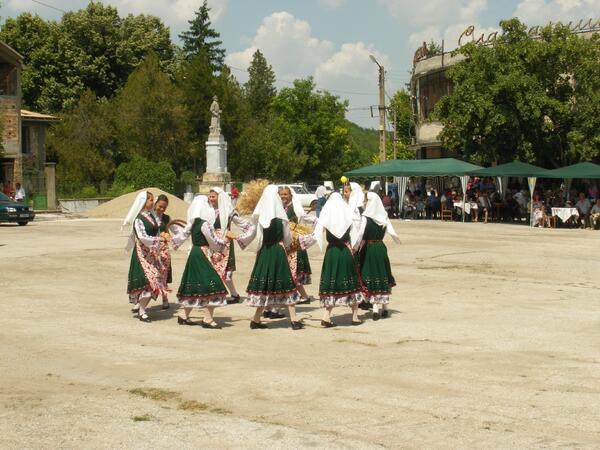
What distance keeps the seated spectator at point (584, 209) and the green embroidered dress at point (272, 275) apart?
24.5 m

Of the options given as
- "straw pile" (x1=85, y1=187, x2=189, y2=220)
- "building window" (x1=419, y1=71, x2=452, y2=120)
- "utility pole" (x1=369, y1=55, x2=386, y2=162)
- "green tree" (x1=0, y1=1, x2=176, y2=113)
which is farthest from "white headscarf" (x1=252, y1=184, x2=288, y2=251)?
"green tree" (x1=0, y1=1, x2=176, y2=113)

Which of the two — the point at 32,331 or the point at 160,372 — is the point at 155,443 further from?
the point at 32,331

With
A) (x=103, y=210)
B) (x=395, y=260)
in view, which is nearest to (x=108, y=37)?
(x=103, y=210)

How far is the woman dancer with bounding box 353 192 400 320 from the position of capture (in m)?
12.7

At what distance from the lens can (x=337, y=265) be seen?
39.5 feet

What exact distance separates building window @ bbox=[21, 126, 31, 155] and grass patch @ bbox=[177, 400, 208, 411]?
155 ft

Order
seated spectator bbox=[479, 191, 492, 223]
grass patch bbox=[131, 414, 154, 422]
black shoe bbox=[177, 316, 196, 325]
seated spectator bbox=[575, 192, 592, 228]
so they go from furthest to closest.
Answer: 1. seated spectator bbox=[479, 191, 492, 223]
2. seated spectator bbox=[575, 192, 592, 228]
3. black shoe bbox=[177, 316, 196, 325]
4. grass patch bbox=[131, 414, 154, 422]

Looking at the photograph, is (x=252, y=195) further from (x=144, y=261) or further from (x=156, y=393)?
(x=156, y=393)

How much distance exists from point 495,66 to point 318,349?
30.2 metres

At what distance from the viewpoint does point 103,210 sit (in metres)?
43.7

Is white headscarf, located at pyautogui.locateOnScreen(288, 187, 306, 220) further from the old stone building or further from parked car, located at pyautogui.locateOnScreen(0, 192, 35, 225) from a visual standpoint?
the old stone building

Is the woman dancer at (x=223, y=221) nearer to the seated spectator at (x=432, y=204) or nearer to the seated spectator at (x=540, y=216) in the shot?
the seated spectator at (x=540, y=216)

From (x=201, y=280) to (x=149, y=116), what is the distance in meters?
47.9

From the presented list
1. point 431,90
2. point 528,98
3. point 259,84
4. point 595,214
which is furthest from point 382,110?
point 259,84
